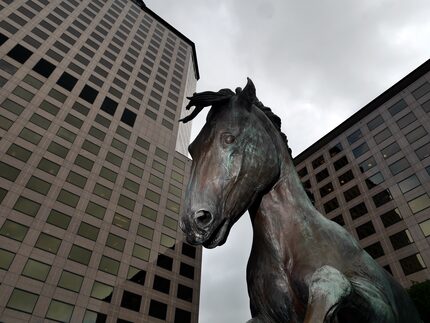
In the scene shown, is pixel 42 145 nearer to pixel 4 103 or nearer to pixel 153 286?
pixel 4 103

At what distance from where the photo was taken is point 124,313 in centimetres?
2756

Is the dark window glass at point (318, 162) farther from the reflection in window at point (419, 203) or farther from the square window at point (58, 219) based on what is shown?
the square window at point (58, 219)

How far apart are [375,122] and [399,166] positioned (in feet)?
26.5

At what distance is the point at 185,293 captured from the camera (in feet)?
108

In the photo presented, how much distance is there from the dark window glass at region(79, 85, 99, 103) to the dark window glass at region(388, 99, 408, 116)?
36942 millimetres

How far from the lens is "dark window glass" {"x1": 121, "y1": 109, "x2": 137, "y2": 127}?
3962 centimetres

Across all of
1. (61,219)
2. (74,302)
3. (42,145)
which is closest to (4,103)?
(42,145)

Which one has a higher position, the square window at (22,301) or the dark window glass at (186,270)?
the dark window glass at (186,270)

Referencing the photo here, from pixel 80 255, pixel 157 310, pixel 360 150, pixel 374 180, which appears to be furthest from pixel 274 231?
pixel 360 150

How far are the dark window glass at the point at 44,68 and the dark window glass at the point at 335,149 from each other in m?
38.0

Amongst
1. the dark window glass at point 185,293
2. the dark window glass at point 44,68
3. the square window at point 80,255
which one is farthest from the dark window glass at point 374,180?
the dark window glass at point 44,68

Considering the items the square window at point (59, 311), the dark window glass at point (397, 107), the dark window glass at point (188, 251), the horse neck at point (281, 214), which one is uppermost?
the dark window glass at point (397, 107)

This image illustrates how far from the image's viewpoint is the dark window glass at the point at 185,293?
32.6m

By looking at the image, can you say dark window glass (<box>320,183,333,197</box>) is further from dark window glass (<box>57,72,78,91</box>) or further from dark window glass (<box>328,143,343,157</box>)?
dark window glass (<box>57,72,78,91</box>)
